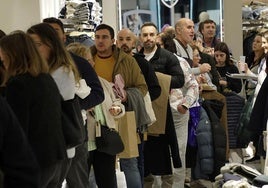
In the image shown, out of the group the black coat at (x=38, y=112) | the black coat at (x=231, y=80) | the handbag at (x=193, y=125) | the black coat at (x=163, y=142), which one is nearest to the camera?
the black coat at (x=38, y=112)

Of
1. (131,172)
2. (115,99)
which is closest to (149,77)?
(115,99)

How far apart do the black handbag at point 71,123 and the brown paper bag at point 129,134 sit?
1.02 metres

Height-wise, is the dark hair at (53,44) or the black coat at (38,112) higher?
the dark hair at (53,44)

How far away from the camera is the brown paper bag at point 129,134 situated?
401 centimetres

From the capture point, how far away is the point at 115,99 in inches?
154

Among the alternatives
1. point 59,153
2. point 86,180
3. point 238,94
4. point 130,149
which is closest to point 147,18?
point 238,94

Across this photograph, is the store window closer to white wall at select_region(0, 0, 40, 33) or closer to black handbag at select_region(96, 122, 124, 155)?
white wall at select_region(0, 0, 40, 33)

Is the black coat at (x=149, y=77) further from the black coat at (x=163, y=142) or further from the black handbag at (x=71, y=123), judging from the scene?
the black handbag at (x=71, y=123)

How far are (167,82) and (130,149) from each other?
82 cm

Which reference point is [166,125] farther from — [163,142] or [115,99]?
[115,99]

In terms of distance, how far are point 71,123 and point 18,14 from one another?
5.73ft

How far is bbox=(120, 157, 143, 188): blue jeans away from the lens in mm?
4113

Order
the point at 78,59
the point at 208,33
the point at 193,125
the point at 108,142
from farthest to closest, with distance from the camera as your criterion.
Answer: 1. the point at 208,33
2. the point at 193,125
3. the point at 108,142
4. the point at 78,59

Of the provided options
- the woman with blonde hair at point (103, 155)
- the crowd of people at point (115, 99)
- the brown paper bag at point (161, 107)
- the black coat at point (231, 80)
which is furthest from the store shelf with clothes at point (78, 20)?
the woman with blonde hair at point (103, 155)
